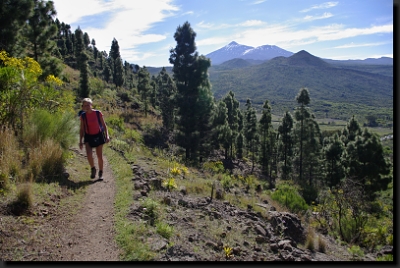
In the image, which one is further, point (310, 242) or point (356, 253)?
point (310, 242)

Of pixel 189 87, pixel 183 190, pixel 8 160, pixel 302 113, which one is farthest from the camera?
pixel 302 113

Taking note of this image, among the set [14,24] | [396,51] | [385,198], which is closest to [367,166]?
[385,198]

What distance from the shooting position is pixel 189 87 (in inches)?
818

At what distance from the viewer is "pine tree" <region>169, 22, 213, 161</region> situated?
20.6m

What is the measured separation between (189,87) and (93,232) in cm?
1742

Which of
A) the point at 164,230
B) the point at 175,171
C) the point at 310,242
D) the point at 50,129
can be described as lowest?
the point at 310,242

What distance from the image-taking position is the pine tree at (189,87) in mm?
20562

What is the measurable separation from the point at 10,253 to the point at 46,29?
19082 millimetres

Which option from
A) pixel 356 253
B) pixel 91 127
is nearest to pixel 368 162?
pixel 356 253

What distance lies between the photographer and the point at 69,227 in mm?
4273

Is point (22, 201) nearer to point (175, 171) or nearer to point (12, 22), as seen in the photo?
point (175, 171)

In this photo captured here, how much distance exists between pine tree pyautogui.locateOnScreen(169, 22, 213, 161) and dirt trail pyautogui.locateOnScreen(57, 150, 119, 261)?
1502 centimetres

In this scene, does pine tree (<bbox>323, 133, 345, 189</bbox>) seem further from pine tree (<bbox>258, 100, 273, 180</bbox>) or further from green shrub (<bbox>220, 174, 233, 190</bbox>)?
green shrub (<bbox>220, 174, 233, 190</bbox>)

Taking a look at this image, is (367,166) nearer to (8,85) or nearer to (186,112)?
(186,112)
